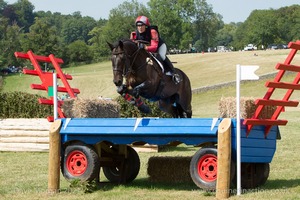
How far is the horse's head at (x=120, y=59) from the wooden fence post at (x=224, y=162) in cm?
222

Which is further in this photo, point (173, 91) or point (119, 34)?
point (119, 34)

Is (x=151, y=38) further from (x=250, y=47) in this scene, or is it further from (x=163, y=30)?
(x=250, y=47)

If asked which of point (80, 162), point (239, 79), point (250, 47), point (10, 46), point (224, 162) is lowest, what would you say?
point (250, 47)

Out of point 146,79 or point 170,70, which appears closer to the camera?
point 146,79

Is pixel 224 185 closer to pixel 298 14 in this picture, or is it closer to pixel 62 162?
pixel 62 162

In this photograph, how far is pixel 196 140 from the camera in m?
10.3

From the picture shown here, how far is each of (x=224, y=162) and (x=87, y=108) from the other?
387 centimetres

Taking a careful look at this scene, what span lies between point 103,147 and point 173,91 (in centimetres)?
197

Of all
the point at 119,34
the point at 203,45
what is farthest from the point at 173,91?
the point at 203,45

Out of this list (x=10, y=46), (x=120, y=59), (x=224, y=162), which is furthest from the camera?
(x=10, y=46)

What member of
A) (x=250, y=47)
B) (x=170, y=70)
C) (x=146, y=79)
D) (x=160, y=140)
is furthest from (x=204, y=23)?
(x=160, y=140)

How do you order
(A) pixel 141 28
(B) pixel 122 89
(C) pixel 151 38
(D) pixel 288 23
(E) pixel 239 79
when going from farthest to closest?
(D) pixel 288 23
(C) pixel 151 38
(A) pixel 141 28
(B) pixel 122 89
(E) pixel 239 79

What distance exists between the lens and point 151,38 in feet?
42.3

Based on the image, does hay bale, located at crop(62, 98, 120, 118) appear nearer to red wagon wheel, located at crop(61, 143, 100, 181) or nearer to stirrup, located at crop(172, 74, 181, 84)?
red wagon wheel, located at crop(61, 143, 100, 181)
